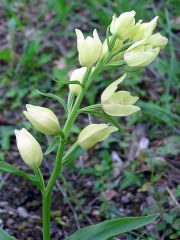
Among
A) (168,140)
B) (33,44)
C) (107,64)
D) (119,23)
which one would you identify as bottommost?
(168,140)

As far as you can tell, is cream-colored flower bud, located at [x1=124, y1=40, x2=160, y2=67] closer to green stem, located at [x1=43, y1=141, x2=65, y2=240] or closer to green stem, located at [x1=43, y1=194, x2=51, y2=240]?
green stem, located at [x1=43, y1=141, x2=65, y2=240]

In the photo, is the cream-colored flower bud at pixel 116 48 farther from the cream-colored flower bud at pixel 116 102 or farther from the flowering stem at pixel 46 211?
the flowering stem at pixel 46 211

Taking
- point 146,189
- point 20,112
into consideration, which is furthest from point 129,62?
point 20,112

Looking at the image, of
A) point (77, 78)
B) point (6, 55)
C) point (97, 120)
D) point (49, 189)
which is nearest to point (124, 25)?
Answer: point (77, 78)

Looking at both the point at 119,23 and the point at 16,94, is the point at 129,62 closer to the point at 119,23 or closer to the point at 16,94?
the point at 119,23

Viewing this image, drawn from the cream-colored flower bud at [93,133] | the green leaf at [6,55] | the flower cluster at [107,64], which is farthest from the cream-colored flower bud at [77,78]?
the green leaf at [6,55]

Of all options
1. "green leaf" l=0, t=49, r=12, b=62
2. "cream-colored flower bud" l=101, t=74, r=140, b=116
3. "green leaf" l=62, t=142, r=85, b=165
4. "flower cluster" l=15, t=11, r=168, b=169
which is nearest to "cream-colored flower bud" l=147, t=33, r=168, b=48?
"flower cluster" l=15, t=11, r=168, b=169
